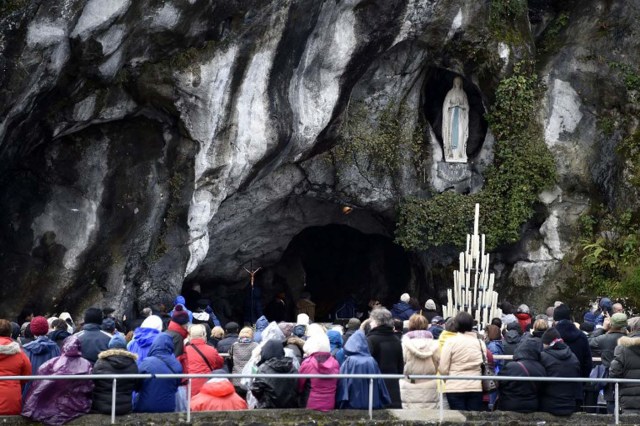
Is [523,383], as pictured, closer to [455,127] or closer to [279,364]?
[279,364]

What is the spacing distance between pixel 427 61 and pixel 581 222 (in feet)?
14.0

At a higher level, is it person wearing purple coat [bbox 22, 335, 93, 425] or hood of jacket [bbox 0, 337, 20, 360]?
hood of jacket [bbox 0, 337, 20, 360]

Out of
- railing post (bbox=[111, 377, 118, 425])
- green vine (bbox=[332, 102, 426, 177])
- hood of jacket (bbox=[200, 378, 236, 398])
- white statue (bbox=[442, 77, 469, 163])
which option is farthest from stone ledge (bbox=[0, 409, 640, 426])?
white statue (bbox=[442, 77, 469, 163])

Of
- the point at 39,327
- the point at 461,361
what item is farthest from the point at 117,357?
the point at 461,361

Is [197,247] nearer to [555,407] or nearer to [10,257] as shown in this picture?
[10,257]

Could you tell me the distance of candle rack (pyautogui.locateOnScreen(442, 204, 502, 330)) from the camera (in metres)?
27.2

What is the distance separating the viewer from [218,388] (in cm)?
1650

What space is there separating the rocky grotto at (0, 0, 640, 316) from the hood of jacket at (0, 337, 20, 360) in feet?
20.1

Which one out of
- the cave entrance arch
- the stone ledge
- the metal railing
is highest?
the cave entrance arch

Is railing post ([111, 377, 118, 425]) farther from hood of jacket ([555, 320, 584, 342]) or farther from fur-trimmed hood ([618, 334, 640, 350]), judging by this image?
fur-trimmed hood ([618, 334, 640, 350])

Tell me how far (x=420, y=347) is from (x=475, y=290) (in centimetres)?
1071

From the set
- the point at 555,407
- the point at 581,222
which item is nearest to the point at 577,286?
the point at 581,222

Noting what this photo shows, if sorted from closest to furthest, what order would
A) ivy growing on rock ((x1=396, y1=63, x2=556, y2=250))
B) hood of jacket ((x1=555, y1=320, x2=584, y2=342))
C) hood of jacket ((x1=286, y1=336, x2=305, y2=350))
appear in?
hood of jacket ((x1=286, y1=336, x2=305, y2=350)) → hood of jacket ((x1=555, y1=320, x2=584, y2=342)) → ivy growing on rock ((x1=396, y1=63, x2=556, y2=250))

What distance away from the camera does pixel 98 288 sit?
83.4 ft
